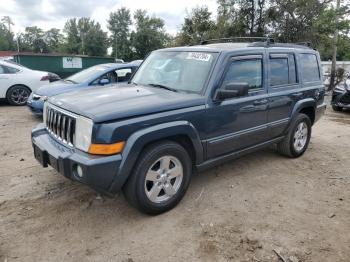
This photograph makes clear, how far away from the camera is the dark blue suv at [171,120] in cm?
320

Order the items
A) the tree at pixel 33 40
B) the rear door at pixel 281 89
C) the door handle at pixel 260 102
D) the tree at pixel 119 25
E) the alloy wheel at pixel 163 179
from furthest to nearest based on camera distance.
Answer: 1. the tree at pixel 33 40
2. the tree at pixel 119 25
3. the rear door at pixel 281 89
4. the door handle at pixel 260 102
5. the alloy wheel at pixel 163 179

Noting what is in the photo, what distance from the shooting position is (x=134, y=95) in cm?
378

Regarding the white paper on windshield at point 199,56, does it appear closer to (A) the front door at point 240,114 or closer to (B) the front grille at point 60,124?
(A) the front door at point 240,114

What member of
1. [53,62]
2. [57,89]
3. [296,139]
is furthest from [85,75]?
[53,62]

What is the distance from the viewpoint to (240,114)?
426 cm

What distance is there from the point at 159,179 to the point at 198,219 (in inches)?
23.9

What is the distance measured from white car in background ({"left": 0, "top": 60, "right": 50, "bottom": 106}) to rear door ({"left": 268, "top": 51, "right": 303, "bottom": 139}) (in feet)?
26.4

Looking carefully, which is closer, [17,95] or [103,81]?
[103,81]

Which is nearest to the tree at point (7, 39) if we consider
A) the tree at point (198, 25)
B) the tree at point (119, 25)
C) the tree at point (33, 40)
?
the tree at point (33, 40)

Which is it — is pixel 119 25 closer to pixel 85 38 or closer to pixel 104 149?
pixel 85 38

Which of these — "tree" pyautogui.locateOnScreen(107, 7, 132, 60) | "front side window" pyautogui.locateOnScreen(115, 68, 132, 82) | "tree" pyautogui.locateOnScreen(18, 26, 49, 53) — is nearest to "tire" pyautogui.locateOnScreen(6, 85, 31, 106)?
"front side window" pyautogui.locateOnScreen(115, 68, 132, 82)

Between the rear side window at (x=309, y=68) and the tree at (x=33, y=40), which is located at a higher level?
Result: the tree at (x=33, y=40)

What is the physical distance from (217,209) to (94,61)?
51.6 feet

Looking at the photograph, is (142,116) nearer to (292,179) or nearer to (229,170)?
(229,170)
